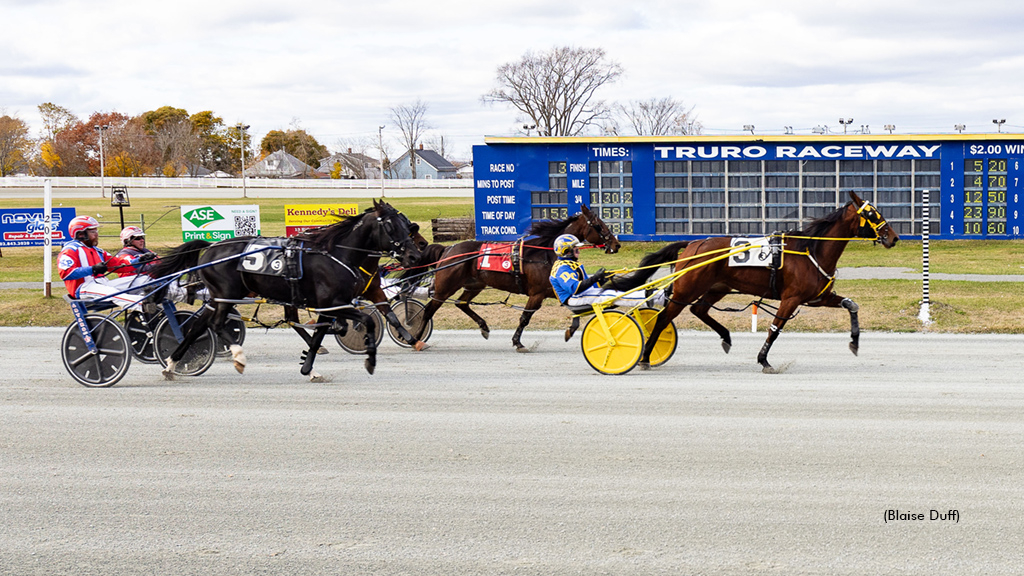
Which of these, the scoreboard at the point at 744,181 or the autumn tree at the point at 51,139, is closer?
the scoreboard at the point at 744,181

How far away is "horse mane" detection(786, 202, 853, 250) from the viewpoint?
10172mm

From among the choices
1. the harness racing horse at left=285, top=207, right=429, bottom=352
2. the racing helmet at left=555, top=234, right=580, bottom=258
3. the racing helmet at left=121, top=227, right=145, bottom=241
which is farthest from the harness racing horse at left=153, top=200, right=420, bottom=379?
the racing helmet at left=555, top=234, right=580, bottom=258

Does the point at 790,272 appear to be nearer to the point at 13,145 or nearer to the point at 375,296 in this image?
the point at 375,296

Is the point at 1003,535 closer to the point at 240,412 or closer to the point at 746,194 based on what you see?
the point at 240,412

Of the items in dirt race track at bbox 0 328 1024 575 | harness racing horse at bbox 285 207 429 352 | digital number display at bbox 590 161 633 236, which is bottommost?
dirt race track at bbox 0 328 1024 575

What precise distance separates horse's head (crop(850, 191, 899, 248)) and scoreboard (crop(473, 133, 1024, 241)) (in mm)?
12600

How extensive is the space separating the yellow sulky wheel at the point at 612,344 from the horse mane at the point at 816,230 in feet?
6.84

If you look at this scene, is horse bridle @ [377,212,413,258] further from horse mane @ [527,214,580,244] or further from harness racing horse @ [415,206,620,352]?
horse mane @ [527,214,580,244]

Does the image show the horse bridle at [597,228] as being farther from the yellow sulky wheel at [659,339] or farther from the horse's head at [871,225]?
the horse's head at [871,225]

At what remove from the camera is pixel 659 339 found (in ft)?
33.9

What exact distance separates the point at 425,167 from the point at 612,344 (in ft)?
312

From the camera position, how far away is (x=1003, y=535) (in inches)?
197

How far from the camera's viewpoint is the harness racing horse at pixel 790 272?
33.0 ft

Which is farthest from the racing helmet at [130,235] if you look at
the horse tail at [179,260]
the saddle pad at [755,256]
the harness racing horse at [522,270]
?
the saddle pad at [755,256]
